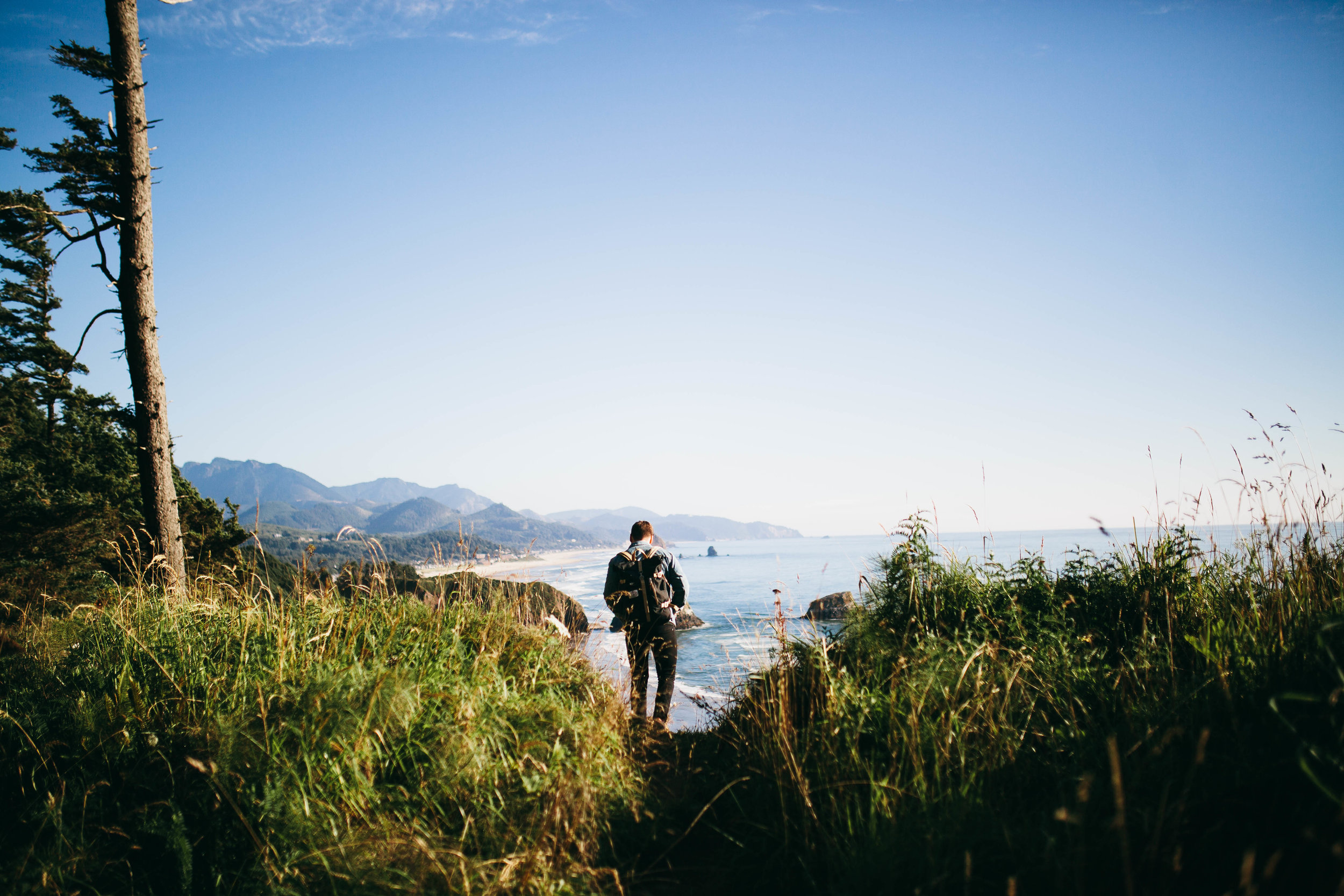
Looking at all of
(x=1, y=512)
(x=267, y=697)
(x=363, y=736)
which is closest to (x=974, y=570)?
(x=363, y=736)

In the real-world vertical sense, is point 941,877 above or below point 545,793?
above

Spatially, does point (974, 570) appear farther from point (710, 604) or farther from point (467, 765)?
point (710, 604)

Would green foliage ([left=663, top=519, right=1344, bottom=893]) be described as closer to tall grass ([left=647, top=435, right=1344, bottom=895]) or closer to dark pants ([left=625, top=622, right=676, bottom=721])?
tall grass ([left=647, top=435, right=1344, bottom=895])

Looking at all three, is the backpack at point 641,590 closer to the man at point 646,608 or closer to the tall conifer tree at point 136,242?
the man at point 646,608

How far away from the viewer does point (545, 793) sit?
119 inches

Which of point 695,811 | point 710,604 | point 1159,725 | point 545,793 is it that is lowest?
point 710,604

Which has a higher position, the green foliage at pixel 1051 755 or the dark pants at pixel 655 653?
the green foliage at pixel 1051 755

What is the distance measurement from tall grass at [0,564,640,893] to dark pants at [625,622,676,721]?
1.80 m

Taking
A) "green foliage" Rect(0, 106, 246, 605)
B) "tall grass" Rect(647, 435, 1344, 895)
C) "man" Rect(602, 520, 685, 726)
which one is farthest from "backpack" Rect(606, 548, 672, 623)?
"green foliage" Rect(0, 106, 246, 605)

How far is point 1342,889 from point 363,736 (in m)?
3.72

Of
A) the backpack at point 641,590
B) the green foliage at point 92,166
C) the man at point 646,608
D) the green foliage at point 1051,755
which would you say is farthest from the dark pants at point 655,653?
the green foliage at point 92,166

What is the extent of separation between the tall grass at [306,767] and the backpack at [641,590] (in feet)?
6.14

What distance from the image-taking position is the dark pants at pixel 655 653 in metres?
5.97

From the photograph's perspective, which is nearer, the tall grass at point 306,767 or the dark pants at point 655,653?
the tall grass at point 306,767
